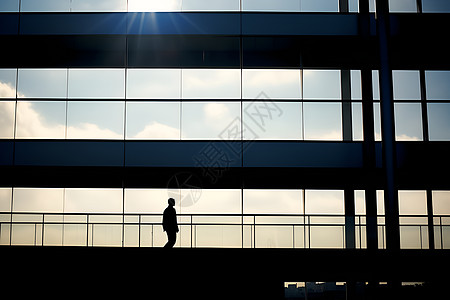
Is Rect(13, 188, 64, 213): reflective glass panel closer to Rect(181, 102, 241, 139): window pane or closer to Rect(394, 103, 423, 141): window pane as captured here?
Rect(181, 102, 241, 139): window pane

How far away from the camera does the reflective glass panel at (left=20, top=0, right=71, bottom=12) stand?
64.6ft

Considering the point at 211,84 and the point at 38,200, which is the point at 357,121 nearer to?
the point at 211,84

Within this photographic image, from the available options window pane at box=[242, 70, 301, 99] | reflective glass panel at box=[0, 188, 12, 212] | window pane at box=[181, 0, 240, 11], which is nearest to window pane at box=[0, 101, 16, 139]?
reflective glass panel at box=[0, 188, 12, 212]

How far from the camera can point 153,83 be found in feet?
65.3

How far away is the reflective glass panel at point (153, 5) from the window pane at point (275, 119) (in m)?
4.45

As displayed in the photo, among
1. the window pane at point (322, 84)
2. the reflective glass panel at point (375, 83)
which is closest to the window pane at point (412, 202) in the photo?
the reflective glass panel at point (375, 83)

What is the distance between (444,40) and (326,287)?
10.4 meters

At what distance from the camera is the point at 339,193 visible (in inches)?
788

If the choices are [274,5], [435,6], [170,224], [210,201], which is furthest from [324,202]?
[435,6]

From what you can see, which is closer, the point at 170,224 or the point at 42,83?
the point at 170,224

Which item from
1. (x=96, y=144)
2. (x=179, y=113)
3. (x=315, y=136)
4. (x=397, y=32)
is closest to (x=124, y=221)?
(x=96, y=144)

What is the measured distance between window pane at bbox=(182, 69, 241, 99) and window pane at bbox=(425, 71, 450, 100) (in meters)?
7.21

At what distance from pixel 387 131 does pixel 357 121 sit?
3.97 metres

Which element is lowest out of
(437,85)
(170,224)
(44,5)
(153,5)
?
(170,224)
